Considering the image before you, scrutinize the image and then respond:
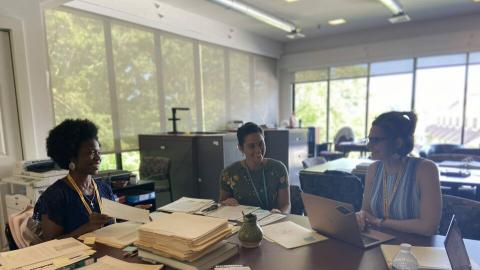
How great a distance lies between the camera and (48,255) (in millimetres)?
1173

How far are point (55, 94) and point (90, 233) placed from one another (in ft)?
8.39

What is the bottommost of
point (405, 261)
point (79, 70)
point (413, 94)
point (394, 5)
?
point (405, 261)

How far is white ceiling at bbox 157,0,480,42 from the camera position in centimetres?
452

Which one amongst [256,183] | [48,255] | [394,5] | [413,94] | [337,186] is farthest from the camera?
[413,94]

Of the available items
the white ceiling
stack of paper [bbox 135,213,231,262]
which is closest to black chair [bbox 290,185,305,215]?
stack of paper [bbox 135,213,231,262]

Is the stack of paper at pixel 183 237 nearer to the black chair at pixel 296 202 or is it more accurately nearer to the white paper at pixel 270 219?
the white paper at pixel 270 219

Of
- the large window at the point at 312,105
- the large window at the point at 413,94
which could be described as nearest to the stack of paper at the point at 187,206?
the large window at the point at 413,94

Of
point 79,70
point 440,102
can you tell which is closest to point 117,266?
point 79,70

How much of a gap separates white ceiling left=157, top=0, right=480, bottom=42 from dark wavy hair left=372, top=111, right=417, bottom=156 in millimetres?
3302

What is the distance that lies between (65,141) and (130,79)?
9.03 feet

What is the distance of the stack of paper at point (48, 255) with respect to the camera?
1.09 metres

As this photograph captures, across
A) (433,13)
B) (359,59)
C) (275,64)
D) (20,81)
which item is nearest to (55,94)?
(20,81)

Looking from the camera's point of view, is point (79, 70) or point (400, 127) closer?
point (400, 127)

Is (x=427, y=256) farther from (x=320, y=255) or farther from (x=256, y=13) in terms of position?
(x=256, y=13)
